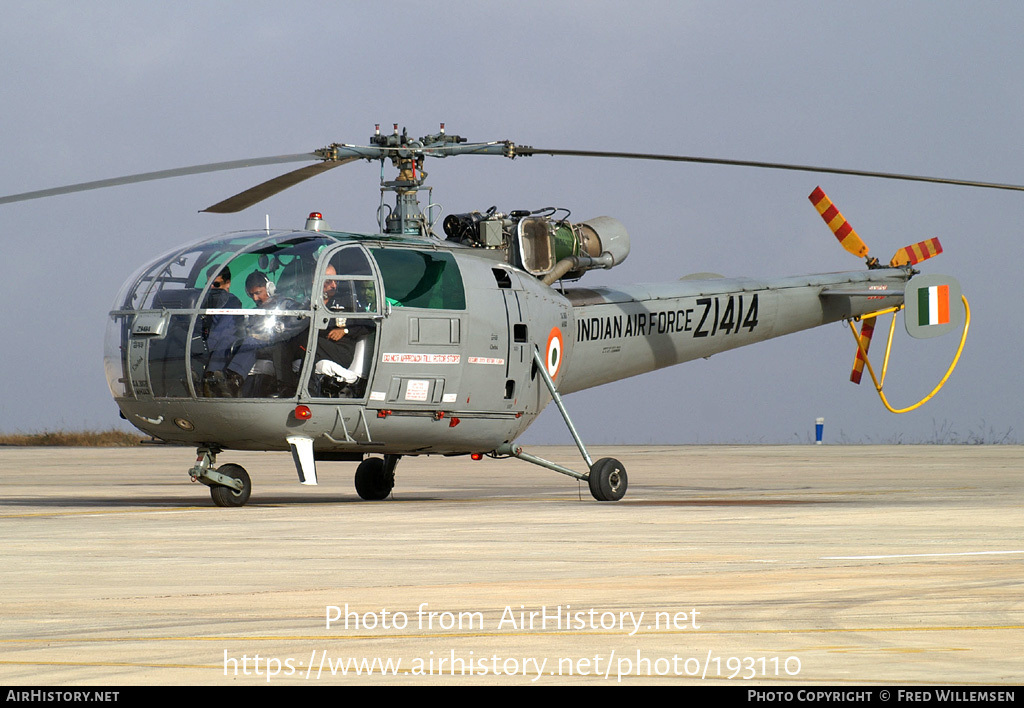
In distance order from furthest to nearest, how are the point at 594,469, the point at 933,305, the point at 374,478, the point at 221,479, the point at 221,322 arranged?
the point at 933,305, the point at 374,478, the point at 594,469, the point at 221,479, the point at 221,322

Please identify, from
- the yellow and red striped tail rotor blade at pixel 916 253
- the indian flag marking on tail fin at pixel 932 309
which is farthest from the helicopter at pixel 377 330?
the yellow and red striped tail rotor blade at pixel 916 253

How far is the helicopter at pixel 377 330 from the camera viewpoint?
14.4 m

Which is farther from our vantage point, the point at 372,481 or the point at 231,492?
the point at 372,481

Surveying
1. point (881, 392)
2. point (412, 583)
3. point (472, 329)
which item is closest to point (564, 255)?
point (472, 329)

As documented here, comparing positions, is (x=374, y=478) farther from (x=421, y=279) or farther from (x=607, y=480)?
(x=421, y=279)

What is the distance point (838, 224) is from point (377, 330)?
10.5 metres

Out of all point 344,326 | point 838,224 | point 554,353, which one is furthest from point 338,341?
point 838,224

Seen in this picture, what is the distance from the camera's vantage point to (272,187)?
16125mm

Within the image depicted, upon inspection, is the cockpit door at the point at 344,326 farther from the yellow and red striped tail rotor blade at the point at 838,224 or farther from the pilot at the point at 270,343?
the yellow and red striped tail rotor blade at the point at 838,224

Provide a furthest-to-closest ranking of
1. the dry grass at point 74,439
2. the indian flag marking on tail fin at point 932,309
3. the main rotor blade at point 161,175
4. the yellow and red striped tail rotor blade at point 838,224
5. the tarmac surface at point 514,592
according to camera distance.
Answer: the dry grass at point 74,439 < the yellow and red striped tail rotor blade at point 838,224 < the indian flag marking on tail fin at point 932,309 < the main rotor blade at point 161,175 < the tarmac surface at point 514,592

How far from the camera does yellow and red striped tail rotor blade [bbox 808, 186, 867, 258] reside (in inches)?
890

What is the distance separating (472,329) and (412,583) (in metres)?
8.13

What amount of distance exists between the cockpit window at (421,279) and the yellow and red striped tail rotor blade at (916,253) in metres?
9.52

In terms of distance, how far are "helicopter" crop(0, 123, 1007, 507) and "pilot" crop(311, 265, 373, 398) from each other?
0.02 m
